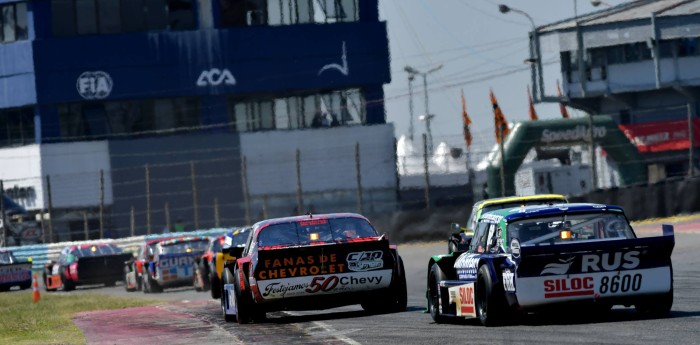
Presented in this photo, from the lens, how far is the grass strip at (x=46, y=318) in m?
20.1

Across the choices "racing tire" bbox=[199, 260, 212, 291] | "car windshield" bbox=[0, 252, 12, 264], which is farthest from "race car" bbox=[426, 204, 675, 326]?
"car windshield" bbox=[0, 252, 12, 264]

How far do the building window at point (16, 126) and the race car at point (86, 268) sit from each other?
28335 millimetres

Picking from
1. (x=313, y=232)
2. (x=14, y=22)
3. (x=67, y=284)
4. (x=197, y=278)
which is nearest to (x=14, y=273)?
(x=67, y=284)

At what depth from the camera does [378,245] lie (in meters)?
19.5

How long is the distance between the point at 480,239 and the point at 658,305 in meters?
2.08

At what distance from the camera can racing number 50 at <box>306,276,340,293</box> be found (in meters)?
19.2

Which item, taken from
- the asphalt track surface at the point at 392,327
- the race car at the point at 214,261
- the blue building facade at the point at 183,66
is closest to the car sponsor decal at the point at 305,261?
the asphalt track surface at the point at 392,327

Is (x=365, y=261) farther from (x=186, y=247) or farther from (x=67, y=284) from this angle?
(x=67, y=284)

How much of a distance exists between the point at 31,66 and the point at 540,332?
2345 inches

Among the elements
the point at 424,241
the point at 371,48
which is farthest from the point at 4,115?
the point at 424,241

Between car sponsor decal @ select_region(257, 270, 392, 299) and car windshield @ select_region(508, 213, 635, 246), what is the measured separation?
405cm

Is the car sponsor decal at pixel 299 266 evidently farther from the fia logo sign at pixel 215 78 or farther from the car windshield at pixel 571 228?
the fia logo sign at pixel 215 78

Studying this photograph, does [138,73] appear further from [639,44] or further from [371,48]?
[639,44]

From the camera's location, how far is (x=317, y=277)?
19.2m
